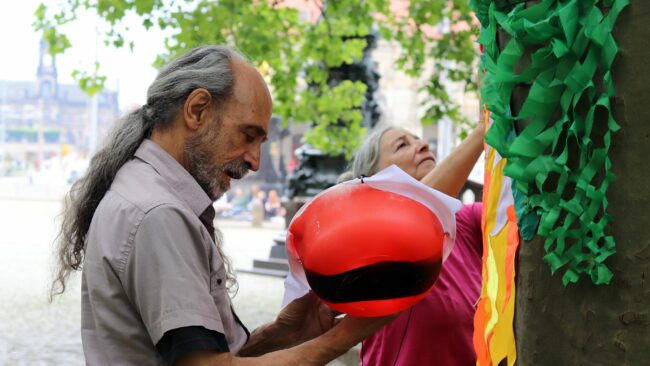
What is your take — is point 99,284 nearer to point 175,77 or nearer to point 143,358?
point 143,358

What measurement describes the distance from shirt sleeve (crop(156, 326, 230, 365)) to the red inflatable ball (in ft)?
0.83

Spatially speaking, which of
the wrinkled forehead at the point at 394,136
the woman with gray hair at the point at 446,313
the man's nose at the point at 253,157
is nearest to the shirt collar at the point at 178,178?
the man's nose at the point at 253,157

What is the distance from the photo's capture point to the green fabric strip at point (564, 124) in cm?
133

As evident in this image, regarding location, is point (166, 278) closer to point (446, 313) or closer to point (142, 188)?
point (142, 188)

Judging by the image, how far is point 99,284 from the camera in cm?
185

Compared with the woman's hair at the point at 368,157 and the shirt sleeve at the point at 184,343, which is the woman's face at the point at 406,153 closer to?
the woman's hair at the point at 368,157

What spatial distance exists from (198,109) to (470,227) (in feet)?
4.42

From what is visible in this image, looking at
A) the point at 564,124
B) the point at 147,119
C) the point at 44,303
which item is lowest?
the point at 44,303

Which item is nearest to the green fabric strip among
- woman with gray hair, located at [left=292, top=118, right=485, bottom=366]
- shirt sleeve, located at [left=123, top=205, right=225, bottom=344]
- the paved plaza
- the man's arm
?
the man's arm

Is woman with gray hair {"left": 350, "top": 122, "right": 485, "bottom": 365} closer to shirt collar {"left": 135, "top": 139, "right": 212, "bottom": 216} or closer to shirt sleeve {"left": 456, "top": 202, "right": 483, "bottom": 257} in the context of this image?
shirt sleeve {"left": 456, "top": 202, "right": 483, "bottom": 257}

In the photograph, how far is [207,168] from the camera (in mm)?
2059

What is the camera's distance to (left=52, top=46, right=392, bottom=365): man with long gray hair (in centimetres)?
178

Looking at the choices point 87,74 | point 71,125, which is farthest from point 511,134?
point 71,125

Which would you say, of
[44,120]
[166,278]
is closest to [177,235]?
[166,278]
